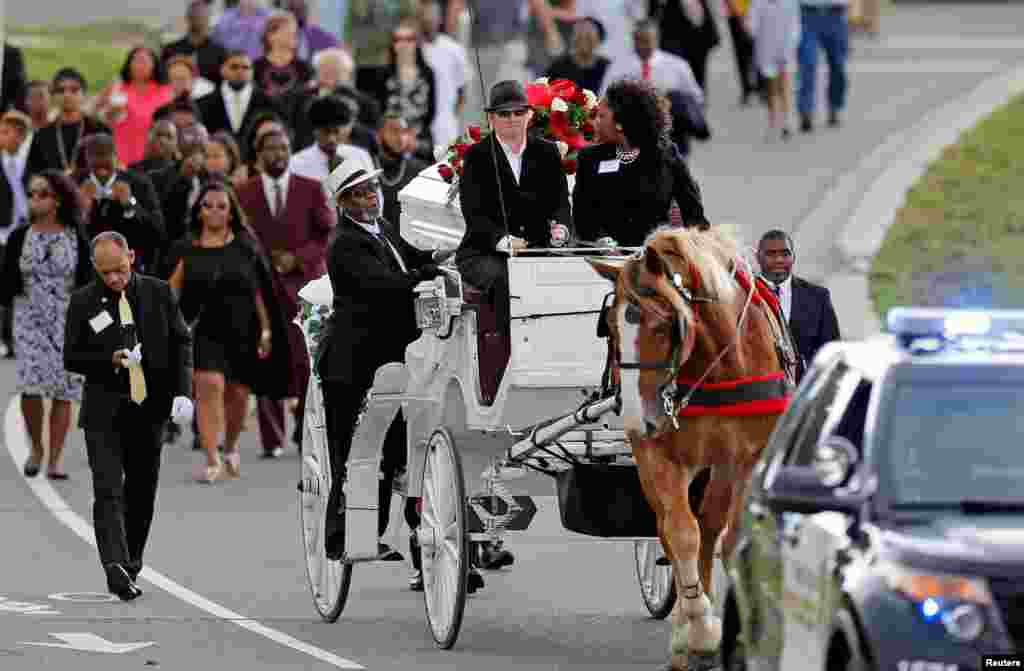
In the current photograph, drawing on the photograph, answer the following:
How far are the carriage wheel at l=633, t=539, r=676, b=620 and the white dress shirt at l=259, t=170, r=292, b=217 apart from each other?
7517mm

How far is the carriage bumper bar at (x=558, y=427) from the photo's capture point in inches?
504

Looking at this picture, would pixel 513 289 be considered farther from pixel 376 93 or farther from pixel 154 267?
pixel 376 93

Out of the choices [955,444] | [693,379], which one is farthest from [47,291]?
[955,444]

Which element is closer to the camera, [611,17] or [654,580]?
[654,580]

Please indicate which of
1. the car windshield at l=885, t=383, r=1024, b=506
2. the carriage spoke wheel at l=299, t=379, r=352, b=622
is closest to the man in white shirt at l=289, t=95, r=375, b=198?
the carriage spoke wheel at l=299, t=379, r=352, b=622

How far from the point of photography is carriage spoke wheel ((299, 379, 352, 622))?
15141mm

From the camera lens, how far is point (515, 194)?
14.3 m

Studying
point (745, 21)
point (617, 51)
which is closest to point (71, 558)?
point (617, 51)

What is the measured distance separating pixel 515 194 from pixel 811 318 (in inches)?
65.1

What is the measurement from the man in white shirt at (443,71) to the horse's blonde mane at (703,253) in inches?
600

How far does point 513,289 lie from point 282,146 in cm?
892

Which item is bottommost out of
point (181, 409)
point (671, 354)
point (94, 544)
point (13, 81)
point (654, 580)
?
point (94, 544)

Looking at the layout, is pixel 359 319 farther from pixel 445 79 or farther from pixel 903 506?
pixel 445 79

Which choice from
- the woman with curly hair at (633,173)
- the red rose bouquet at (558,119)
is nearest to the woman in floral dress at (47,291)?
the red rose bouquet at (558,119)
